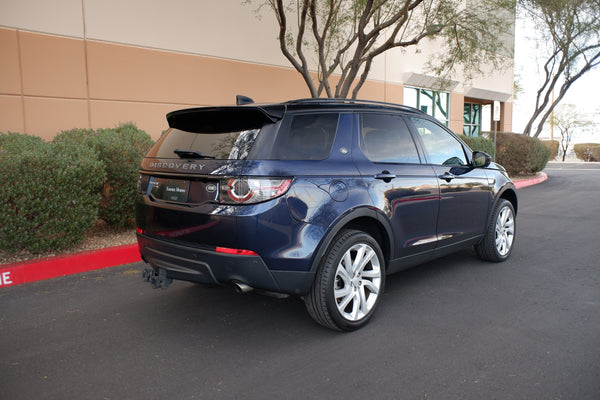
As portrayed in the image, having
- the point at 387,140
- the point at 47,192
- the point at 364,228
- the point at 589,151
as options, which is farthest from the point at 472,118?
the point at 47,192

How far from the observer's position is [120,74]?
975 cm

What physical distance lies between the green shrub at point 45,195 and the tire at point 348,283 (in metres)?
3.41

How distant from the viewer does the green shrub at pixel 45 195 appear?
5.01 m

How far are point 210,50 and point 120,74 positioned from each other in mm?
2320

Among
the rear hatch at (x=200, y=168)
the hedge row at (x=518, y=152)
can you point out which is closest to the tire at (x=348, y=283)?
the rear hatch at (x=200, y=168)

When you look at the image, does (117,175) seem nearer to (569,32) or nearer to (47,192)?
(47,192)

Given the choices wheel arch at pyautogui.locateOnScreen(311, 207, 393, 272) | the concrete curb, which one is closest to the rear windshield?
wheel arch at pyautogui.locateOnScreen(311, 207, 393, 272)

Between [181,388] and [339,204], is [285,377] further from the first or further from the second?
[339,204]

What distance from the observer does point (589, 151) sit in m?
37.9

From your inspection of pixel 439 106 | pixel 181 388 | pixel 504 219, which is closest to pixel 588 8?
pixel 439 106

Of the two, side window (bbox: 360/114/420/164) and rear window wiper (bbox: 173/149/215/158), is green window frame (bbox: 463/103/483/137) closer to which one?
side window (bbox: 360/114/420/164)

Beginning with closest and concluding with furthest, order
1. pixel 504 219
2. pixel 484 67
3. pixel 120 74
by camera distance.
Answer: pixel 504 219 < pixel 120 74 < pixel 484 67

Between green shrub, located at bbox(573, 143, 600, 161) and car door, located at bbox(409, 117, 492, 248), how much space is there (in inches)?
1529

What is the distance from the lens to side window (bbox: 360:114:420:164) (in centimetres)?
387
